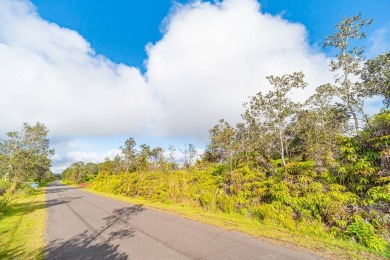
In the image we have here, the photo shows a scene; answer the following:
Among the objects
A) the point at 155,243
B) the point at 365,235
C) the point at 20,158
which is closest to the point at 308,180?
the point at 365,235

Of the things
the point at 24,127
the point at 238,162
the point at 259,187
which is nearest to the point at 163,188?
the point at 238,162

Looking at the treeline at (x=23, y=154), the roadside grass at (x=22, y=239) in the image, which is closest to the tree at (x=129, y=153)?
the treeline at (x=23, y=154)

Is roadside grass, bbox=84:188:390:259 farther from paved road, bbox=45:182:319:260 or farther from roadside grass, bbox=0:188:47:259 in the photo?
roadside grass, bbox=0:188:47:259

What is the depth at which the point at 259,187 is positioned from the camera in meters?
9.88

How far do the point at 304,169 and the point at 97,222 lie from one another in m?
9.47

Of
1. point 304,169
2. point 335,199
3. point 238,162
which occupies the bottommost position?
point 335,199

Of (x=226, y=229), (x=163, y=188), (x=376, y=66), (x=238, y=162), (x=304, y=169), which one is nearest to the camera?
(x=226, y=229)

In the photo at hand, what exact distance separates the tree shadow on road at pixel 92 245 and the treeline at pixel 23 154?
26397mm

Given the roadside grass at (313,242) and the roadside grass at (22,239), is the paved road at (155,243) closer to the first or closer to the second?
the roadside grass at (22,239)

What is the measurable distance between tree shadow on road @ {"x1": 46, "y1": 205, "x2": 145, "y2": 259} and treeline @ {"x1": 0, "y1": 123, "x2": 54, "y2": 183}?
2640 centimetres

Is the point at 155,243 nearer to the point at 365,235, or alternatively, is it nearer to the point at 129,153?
the point at 365,235

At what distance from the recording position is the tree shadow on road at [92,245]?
5.56m

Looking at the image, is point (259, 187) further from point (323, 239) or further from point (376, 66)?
point (376, 66)

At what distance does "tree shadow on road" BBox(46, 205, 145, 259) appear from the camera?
5.56 m
